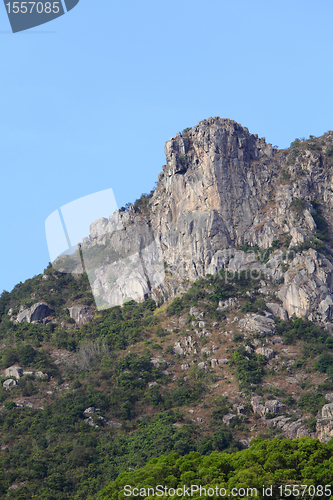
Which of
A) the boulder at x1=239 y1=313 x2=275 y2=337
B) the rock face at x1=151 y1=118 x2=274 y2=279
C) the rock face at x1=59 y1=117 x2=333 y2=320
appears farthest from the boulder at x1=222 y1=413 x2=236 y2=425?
the rock face at x1=151 y1=118 x2=274 y2=279

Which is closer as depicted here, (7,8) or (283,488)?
(7,8)

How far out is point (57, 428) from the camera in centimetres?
5191

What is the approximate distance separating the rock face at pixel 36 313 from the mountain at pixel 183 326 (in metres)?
0.17

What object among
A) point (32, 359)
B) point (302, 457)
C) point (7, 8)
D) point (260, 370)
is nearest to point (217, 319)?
point (260, 370)

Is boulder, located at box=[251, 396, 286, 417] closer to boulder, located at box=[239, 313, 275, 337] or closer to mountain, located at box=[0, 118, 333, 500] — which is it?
mountain, located at box=[0, 118, 333, 500]

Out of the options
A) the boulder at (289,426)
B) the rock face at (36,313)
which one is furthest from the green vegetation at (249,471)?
the rock face at (36,313)

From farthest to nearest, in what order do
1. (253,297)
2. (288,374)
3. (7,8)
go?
(253,297), (288,374), (7,8)

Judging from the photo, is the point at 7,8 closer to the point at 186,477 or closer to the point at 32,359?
the point at 186,477

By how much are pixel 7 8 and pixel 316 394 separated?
39.0m

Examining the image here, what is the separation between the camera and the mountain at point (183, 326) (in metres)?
50.0

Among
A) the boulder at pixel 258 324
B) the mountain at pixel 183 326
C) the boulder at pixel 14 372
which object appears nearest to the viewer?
the mountain at pixel 183 326

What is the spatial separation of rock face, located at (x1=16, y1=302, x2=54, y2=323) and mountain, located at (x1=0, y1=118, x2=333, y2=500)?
0.17m

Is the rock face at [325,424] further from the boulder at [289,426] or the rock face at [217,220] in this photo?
the rock face at [217,220]

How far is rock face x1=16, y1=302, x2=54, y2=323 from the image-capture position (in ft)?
240
